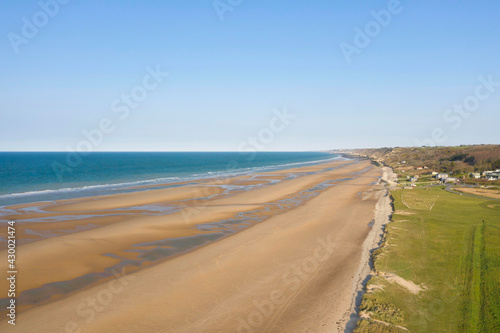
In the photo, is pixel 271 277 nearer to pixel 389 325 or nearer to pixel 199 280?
pixel 199 280

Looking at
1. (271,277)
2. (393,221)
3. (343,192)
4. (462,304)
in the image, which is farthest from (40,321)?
(343,192)

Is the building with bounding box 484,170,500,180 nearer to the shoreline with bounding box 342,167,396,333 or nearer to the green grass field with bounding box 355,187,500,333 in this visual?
the green grass field with bounding box 355,187,500,333

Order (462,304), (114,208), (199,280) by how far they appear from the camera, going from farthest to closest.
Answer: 1. (114,208)
2. (199,280)
3. (462,304)

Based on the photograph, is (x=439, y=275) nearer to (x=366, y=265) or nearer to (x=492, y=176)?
(x=366, y=265)

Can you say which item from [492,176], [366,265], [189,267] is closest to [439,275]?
[366,265]

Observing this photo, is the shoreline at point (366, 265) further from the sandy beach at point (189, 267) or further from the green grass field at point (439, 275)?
the green grass field at point (439, 275)

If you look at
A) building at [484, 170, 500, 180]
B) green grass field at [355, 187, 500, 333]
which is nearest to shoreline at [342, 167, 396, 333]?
green grass field at [355, 187, 500, 333]
